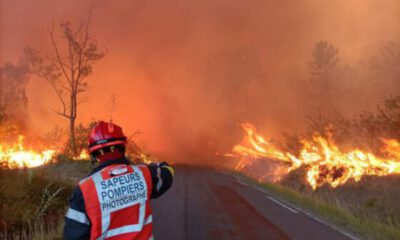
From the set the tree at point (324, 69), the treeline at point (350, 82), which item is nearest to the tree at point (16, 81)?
the treeline at point (350, 82)

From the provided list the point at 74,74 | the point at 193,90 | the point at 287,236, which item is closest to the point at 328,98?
the point at 193,90

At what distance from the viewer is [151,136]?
46.0 m

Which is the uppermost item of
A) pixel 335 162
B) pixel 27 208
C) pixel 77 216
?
pixel 77 216

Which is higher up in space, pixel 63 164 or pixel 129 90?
pixel 129 90

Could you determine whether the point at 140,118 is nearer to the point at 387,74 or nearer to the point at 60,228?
the point at 387,74

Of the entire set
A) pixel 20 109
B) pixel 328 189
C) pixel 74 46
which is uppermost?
pixel 74 46

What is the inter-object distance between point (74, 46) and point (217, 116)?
2662 centimetres

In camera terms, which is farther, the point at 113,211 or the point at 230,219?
Result: the point at 230,219

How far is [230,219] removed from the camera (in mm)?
8758

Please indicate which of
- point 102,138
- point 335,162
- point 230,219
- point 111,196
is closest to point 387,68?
point 335,162

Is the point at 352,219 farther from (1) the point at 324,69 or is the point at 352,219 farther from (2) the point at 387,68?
(1) the point at 324,69

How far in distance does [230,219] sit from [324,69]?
4052 cm

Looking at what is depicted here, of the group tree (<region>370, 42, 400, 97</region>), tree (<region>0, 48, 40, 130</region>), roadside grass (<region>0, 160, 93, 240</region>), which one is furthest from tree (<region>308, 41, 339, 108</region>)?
roadside grass (<region>0, 160, 93, 240</region>)

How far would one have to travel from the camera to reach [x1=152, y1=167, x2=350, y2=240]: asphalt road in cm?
734
